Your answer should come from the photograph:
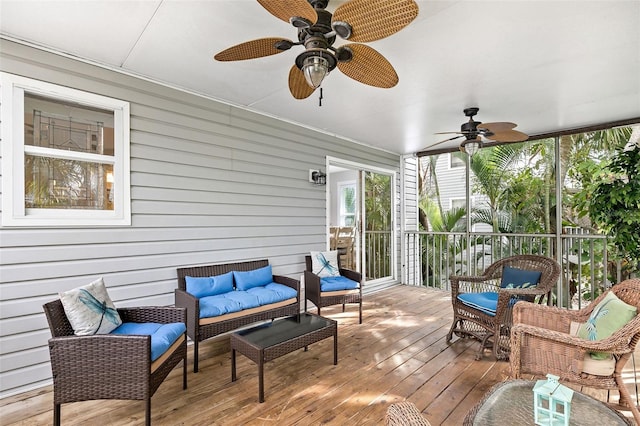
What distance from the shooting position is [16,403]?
2.25 meters

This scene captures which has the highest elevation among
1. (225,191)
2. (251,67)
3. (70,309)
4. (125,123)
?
(251,67)

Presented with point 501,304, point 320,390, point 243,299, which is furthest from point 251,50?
point 501,304

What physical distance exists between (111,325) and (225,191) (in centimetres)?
186

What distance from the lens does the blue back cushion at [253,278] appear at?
346 centimetres

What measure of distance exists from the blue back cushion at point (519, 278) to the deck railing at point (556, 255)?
1.44m

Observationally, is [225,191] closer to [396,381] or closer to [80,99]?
[80,99]

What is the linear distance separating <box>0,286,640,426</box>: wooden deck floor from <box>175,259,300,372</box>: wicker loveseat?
0.34m

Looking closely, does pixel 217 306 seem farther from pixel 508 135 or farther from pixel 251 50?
pixel 508 135

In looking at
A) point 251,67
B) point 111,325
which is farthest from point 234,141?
point 111,325

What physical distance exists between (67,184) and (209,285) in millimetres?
1573

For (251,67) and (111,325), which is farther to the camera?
(251,67)

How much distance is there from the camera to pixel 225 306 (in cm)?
291

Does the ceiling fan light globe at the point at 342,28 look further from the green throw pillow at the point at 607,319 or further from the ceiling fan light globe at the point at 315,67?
the green throw pillow at the point at 607,319

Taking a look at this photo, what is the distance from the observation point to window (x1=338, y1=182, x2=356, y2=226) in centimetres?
650
